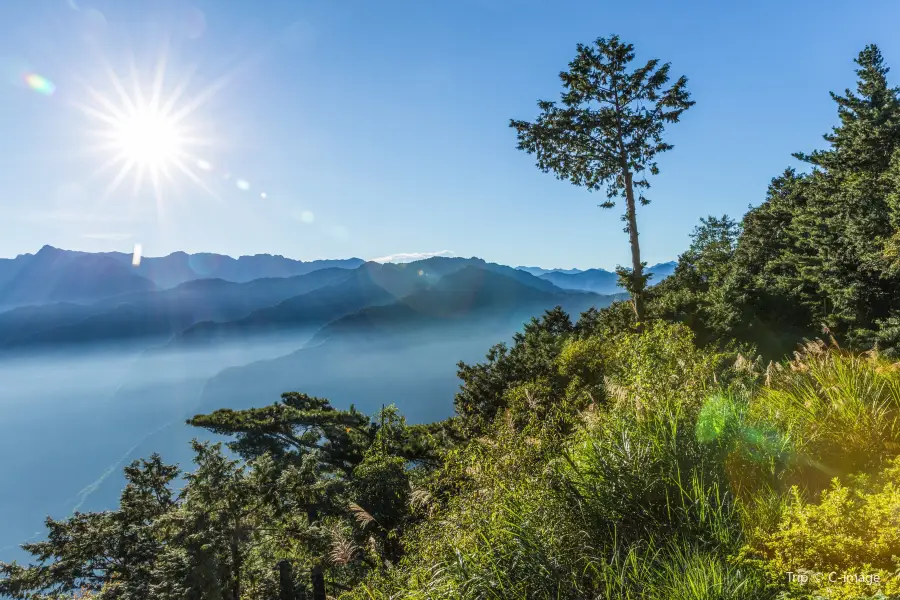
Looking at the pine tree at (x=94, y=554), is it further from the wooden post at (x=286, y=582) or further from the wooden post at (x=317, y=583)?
the wooden post at (x=317, y=583)

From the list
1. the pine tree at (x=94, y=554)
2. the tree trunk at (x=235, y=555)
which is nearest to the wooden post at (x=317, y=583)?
the tree trunk at (x=235, y=555)

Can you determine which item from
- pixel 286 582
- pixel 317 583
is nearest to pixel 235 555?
pixel 317 583

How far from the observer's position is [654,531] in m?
4.27

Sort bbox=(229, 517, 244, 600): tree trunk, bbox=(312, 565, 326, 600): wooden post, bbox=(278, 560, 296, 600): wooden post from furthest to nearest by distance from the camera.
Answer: bbox=(278, 560, 296, 600): wooden post, bbox=(312, 565, 326, 600): wooden post, bbox=(229, 517, 244, 600): tree trunk

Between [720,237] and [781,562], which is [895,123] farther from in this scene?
[720,237]

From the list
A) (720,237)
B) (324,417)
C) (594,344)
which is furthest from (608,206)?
(720,237)

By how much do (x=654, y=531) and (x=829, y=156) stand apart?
1443 inches

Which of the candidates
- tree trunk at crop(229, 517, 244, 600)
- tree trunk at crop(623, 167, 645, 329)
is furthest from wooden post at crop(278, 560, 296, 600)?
tree trunk at crop(623, 167, 645, 329)

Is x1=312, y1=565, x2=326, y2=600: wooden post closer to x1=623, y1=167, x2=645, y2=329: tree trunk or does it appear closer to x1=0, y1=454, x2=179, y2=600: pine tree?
x1=0, y1=454, x2=179, y2=600: pine tree

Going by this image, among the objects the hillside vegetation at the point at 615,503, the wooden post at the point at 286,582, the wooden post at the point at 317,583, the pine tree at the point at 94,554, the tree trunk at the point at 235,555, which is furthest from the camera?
the wooden post at the point at 286,582

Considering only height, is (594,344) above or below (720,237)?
below

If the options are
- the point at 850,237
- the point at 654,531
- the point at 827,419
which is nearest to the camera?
the point at 654,531

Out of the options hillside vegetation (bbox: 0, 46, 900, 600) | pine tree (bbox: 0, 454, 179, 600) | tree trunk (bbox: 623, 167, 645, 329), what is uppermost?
tree trunk (bbox: 623, 167, 645, 329)

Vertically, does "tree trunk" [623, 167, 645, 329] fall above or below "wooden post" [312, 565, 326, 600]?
above
